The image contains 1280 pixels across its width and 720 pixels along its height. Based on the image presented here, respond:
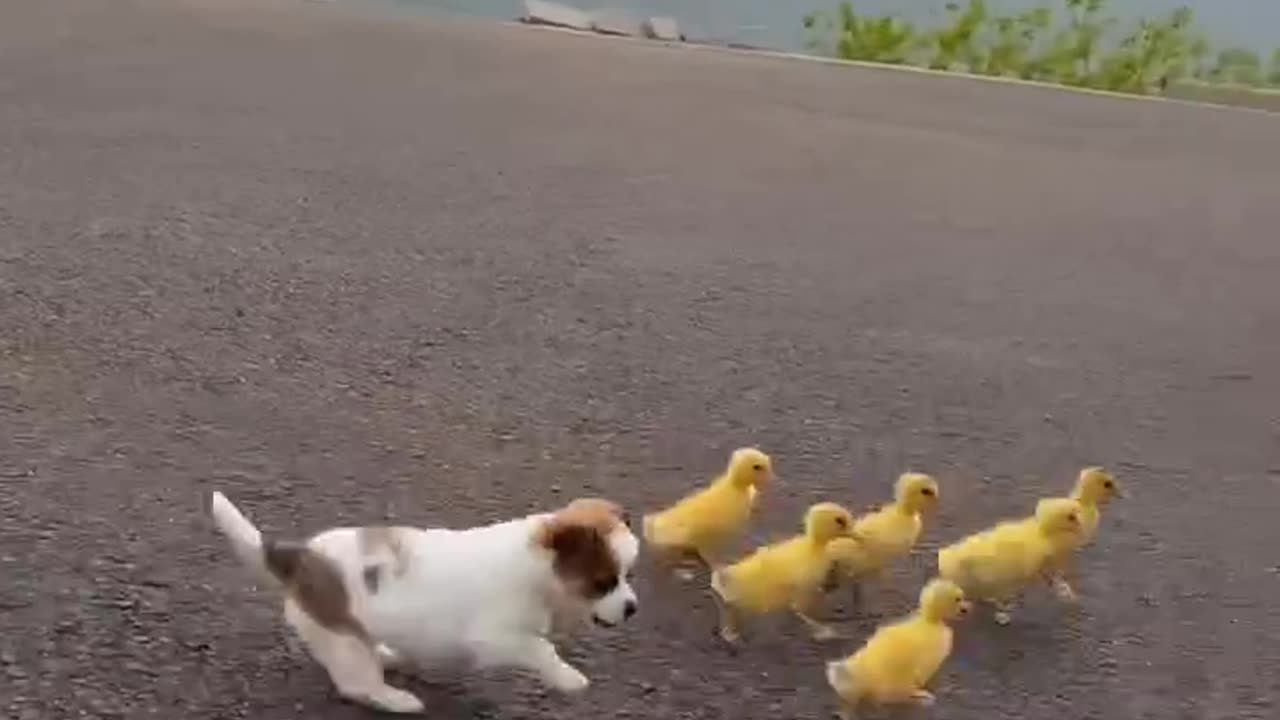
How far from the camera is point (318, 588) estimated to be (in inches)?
23.5

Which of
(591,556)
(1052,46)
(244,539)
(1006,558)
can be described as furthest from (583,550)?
(1052,46)

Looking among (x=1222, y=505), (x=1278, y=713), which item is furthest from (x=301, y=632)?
(x=1222, y=505)

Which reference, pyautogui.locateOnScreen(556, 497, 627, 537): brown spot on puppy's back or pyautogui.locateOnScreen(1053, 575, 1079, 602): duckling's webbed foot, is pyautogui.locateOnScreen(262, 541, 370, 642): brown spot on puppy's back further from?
pyautogui.locateOnScreen(1053, 575, 1079, 602): duckling's webbed foot

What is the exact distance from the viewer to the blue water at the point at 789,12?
347 cm

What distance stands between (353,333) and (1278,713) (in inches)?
25.3

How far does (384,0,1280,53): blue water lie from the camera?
3467 mm

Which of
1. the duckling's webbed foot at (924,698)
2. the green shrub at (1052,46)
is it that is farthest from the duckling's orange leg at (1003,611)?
the green shrub at (1052,46)

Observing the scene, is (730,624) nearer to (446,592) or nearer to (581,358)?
(446,592)

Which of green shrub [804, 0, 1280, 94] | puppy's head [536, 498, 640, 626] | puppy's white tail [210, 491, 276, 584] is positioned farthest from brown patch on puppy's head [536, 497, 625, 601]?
green shrub [804, 0, 1280, 94]

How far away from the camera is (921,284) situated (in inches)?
56.8

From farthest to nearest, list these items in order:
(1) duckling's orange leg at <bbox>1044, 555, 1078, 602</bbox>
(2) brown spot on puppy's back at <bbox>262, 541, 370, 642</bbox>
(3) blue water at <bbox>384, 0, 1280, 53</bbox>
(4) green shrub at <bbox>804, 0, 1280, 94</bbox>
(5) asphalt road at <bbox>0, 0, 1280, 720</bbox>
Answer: (3) blue water at <bbox>384, 0, 1280, 53</bbox>, (4) green shrub at <bbox>804, 0, 1280, 94</bbox>, (1) duckling's orange leg at <bbox>1044, 555, 1078, 602</bbox>, (5) asphalt road at <bbox>0, 0, 1280, 720</bbox>, (2) brown spot on puppy's back at <bbox>262, 541, 370, 642</bbox>

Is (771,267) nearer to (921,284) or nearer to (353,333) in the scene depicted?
(921,284)

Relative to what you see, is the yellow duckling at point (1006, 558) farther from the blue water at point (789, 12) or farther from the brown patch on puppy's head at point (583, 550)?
the blue water at point (789, 12)

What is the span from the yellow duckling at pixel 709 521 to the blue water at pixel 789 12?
268cm
